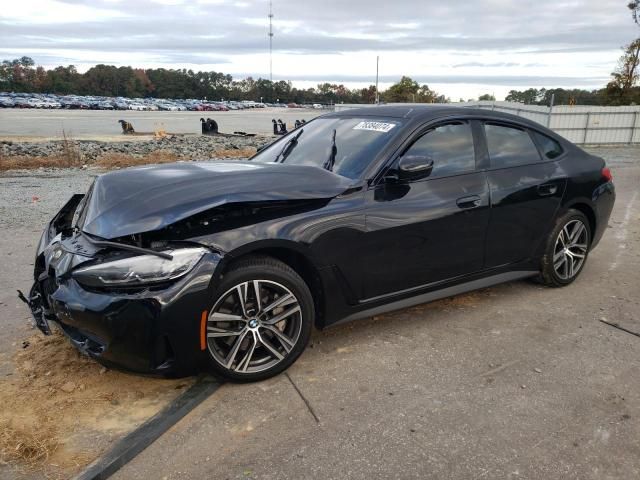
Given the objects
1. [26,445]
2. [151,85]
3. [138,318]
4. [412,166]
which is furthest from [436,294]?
[151,85]

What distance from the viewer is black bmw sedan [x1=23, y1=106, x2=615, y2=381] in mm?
2934

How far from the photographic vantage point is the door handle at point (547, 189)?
455cm

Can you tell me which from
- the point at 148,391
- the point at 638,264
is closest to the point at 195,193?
Answer: the point at 148,391

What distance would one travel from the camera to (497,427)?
9.52 feet

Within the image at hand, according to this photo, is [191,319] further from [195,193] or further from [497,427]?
[497,427]

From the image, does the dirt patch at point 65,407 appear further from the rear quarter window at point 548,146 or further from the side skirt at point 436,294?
the rear quarter window at point 548,146

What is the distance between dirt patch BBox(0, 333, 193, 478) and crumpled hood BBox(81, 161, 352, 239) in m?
0.92

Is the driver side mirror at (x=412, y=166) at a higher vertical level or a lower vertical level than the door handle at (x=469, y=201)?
higher

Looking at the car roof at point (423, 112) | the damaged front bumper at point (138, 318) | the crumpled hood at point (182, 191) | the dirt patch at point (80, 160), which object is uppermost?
the car roof at point (423, 112)

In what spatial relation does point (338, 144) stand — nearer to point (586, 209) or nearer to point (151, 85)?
point (586, 209)

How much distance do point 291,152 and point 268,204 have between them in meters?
1.28

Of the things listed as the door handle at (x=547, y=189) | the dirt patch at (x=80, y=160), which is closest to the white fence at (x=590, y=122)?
the dirt patch at (x=80, y=160)

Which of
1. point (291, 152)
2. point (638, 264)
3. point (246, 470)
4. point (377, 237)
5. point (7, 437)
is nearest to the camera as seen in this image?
point (246, 470)

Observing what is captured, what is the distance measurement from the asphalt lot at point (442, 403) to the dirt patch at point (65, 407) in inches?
11.2
